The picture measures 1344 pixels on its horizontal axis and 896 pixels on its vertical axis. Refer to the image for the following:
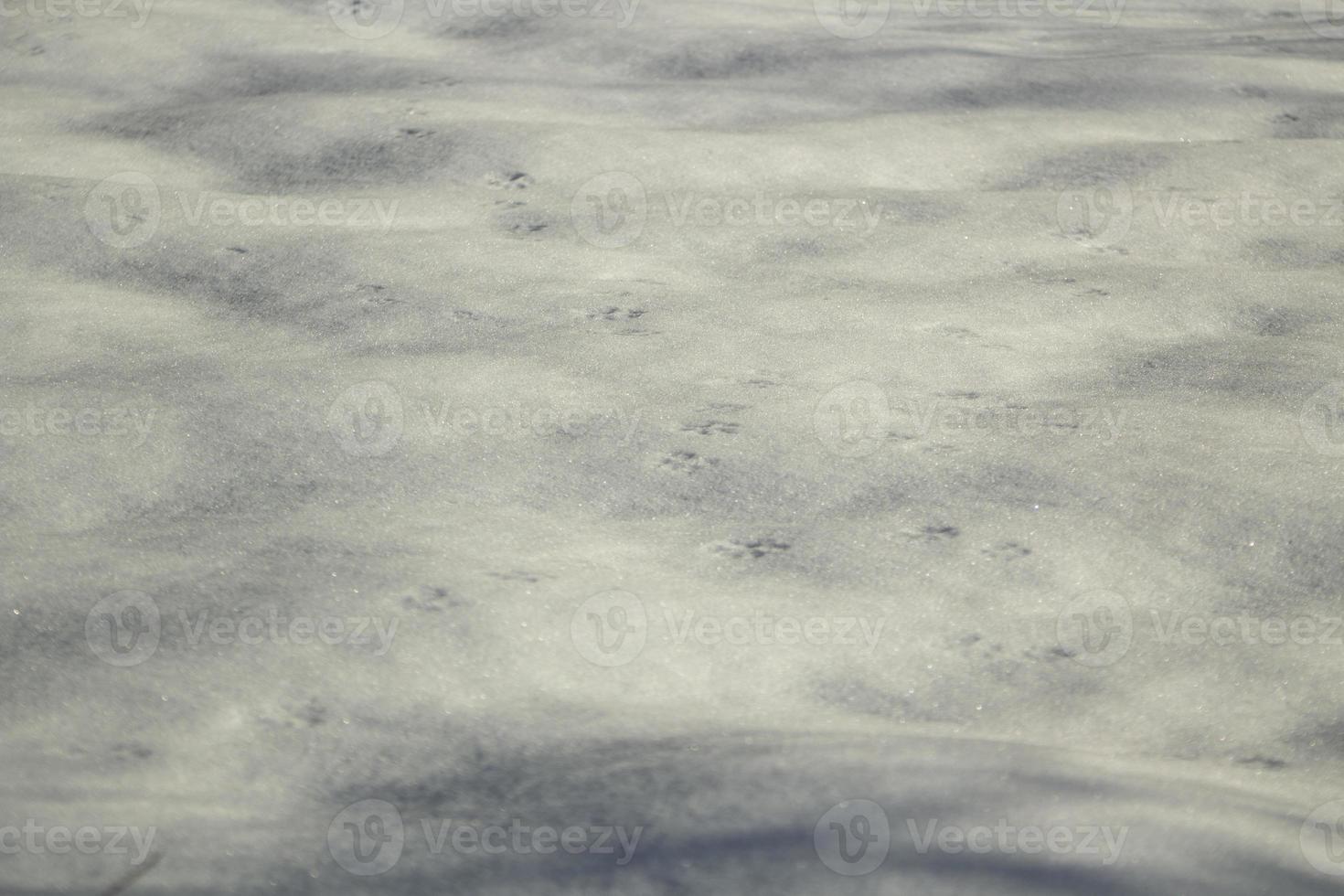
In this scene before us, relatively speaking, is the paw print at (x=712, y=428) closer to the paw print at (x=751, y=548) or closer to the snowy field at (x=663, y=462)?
the snowy field at (x=663, y=462)

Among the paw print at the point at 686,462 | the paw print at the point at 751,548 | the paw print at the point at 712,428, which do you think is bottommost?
the paw print at the point at 751,548

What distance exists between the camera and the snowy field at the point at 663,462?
141 cm

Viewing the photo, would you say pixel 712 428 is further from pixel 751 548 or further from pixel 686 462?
pixel 751 548

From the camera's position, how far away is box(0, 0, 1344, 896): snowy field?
141cm

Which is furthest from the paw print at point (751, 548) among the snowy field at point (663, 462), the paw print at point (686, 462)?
the paw print at point (686, 462)

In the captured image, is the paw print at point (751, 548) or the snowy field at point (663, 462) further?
→ the paw print at point (751, 548)

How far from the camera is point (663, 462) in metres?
2.11

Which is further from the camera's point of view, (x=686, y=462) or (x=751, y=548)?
(x=686, y=462)

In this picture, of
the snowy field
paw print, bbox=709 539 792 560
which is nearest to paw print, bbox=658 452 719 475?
the snowy field

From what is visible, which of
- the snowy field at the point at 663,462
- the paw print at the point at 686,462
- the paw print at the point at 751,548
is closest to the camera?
the snowy field at the point at 663,462

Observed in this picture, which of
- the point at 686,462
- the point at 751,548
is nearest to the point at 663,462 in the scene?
the point at 686,462

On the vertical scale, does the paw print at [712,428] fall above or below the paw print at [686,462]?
above

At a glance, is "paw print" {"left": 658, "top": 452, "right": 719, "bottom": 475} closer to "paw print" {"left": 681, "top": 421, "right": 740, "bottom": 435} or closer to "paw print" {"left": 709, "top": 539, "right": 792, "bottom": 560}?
"paw print" {"left": 681, "top": 421, "right": 740, "bottom": 435}

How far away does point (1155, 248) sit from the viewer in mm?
2869
